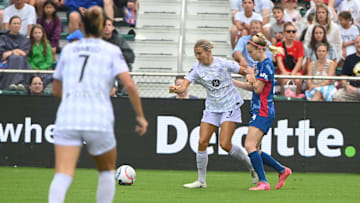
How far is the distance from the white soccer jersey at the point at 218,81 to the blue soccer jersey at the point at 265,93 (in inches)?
19.5

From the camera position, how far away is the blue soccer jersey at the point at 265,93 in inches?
398

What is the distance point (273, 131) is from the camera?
1412cm

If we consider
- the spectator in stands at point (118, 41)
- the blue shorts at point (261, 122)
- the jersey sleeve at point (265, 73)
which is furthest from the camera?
the spectator in stands at point (118, 41)

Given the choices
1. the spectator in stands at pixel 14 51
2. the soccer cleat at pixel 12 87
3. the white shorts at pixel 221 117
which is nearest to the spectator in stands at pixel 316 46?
the white shorts at pixel 221 117

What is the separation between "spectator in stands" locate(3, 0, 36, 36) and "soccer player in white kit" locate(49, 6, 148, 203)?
10.6 m

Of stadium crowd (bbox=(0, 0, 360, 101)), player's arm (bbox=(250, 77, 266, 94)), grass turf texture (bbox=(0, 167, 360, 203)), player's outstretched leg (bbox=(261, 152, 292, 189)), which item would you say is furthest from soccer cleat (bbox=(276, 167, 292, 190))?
stadium crowd (bbox=(0, 0, 360, 101))

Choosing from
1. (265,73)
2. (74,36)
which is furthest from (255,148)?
(74,36)

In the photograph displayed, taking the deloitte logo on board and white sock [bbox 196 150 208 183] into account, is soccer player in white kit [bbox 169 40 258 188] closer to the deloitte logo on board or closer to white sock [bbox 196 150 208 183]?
white sock [bbox 196 150 208 183]

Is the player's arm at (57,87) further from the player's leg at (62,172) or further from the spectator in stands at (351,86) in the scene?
the spectator in stands at (351,86)

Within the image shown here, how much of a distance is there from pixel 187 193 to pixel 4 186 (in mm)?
2698

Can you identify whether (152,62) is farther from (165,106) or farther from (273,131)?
(273,131)

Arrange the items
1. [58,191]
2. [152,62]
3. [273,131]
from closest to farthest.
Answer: [58,191]
[273,131]
[152,62]

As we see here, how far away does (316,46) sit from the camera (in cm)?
1547

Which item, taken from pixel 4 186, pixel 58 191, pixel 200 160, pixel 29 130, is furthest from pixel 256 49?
pixel 29 130
